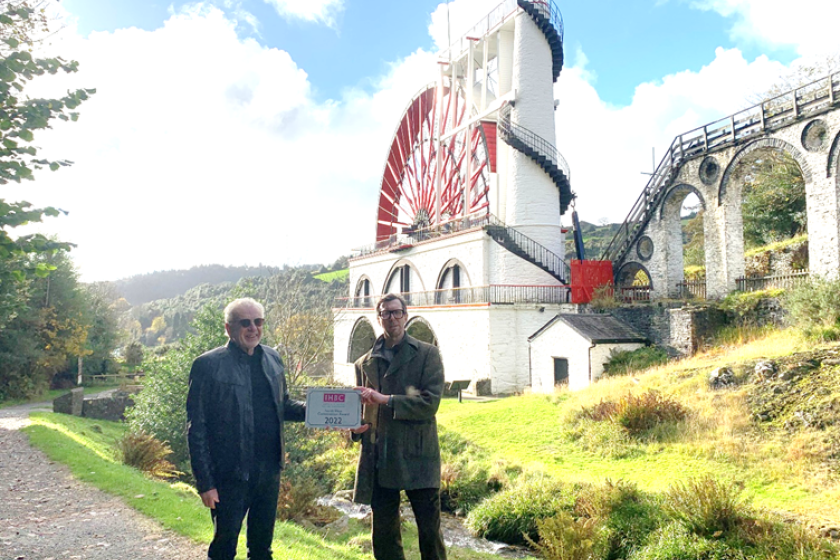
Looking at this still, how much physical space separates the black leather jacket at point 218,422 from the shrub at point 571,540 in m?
4.87

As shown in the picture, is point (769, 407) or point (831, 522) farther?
point (769, 407)

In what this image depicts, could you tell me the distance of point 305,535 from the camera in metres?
6.02

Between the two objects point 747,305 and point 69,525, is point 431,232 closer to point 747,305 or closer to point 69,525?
point 747,305

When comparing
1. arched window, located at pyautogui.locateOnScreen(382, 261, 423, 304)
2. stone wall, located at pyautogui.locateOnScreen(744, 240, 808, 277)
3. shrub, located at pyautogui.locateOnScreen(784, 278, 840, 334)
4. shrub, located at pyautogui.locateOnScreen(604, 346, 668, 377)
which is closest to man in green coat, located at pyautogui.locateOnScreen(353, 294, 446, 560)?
shrub, located at pyautogui.locateOnScreen(784, 278, 840, 334)

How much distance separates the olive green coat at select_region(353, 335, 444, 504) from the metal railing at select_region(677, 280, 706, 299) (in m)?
18.4

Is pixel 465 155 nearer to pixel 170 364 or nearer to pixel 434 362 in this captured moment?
pixel 170 364

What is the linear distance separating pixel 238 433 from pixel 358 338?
1111 inches

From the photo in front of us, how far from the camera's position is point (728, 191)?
57.3ft

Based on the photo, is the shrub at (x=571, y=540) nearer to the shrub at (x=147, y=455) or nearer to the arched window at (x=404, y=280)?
the shrub at (x=147, y=455)

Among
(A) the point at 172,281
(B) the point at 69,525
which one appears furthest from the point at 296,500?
(A) the point at 172,281

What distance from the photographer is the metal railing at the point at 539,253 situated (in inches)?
859

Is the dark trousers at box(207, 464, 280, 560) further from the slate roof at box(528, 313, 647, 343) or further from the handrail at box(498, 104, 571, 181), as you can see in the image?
the handrail at box(498, 104, 571, 181)

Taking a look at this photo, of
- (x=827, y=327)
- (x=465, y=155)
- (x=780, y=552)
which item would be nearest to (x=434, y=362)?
(x=780, y=552)

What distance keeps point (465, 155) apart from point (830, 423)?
70.2ft
